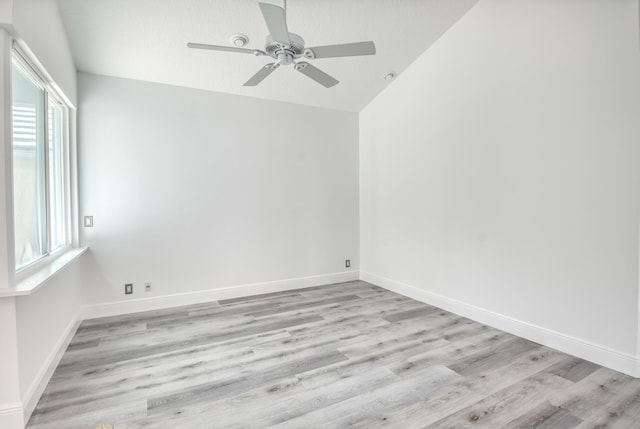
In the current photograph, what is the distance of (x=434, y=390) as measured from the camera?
209cm

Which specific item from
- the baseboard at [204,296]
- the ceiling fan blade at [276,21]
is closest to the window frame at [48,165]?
the baseboard at [204,296]

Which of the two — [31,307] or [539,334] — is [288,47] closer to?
[31,307]

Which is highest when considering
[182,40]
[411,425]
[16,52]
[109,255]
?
[182,40]

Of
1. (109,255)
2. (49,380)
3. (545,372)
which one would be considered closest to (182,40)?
(109,255)

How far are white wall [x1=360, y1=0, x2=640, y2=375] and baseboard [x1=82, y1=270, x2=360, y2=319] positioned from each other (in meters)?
1.15

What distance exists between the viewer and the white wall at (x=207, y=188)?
3.40 m

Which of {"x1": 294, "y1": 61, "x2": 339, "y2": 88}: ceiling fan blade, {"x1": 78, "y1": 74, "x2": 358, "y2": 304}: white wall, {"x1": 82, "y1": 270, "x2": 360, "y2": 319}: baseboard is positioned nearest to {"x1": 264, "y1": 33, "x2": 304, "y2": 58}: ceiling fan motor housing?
{"x1": 294, "y1": 61, "x2": 339, "y2": 88}: ceiling fan blade

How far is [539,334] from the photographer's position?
108 inches

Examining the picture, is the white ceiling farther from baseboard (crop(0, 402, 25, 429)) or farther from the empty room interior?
baseboard (crop(0, 402, 25, 429))

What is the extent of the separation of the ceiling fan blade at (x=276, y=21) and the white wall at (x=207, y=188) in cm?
214

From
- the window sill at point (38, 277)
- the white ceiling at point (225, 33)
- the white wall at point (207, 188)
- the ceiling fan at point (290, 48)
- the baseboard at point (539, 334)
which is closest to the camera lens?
the window sill at point (38, 277)

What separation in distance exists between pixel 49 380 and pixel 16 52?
2.12m

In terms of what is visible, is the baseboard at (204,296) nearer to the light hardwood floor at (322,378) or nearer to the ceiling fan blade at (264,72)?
the light hardwood floor at (322,378)

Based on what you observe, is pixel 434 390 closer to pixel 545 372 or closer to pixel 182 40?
pixel 545 372
